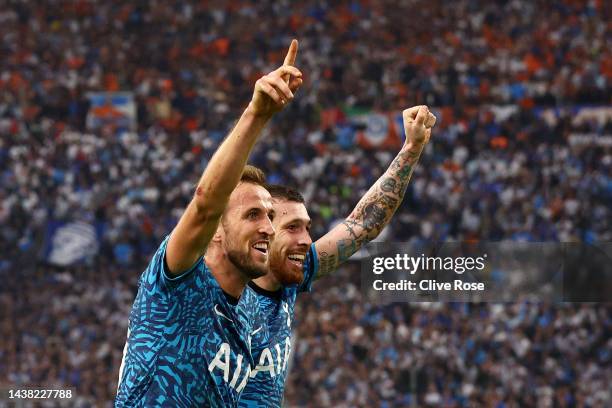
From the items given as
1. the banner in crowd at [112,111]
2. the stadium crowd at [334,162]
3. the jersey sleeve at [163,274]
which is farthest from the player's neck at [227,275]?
the banner in crowd at [112,111]

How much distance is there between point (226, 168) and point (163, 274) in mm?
396

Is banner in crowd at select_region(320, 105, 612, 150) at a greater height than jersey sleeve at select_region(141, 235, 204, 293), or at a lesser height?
greater

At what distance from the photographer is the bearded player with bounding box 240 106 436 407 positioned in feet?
16.0

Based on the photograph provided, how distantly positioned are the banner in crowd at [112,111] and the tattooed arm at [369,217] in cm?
1724

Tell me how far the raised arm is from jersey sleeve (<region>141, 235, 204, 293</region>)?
34 mm

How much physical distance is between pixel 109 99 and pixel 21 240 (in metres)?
4.76

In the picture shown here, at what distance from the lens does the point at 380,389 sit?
15.9m

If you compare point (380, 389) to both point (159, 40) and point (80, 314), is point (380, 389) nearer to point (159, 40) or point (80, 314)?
point (80, 314)

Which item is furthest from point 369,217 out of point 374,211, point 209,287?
point 209,287

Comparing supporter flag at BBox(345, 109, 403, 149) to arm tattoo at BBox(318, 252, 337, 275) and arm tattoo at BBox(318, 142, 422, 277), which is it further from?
arm tattoo at BBox(318, 252, 337, 275)

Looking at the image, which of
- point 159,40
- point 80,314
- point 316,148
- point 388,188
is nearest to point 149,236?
point 80,314

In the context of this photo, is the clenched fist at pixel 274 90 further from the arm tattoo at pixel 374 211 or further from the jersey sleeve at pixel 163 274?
the arm tattoo at pixel 374 211

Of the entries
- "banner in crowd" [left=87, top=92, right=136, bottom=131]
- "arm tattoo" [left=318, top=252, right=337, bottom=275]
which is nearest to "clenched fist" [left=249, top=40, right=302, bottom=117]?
"arm tattoo" [left=318, top=252, right=337, bottom=275]

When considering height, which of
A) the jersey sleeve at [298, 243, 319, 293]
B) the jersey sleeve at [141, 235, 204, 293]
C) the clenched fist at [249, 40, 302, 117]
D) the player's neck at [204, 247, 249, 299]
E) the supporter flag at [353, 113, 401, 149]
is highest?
the supporter flag at [353, 113, 401, 149]
